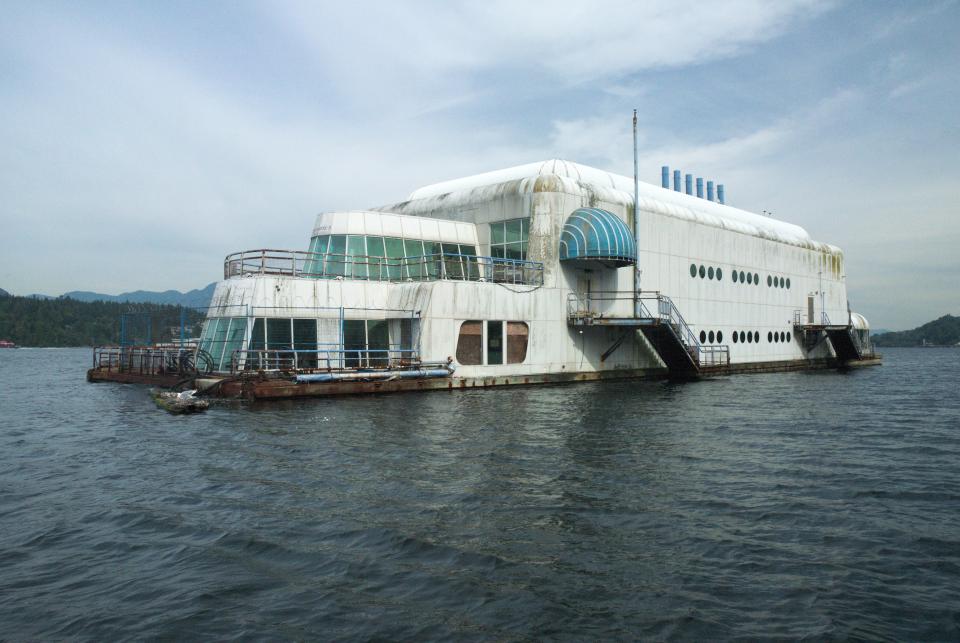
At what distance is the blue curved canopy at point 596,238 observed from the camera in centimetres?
3769

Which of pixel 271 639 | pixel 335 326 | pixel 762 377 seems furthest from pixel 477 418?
pixel 762 377

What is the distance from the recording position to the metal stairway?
38938mm

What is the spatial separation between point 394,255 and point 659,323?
1503 cm

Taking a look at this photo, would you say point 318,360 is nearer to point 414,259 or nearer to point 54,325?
point 414,259

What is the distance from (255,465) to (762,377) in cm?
3886

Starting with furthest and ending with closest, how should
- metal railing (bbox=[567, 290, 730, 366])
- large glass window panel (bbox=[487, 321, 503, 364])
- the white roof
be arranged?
1. the white roof
2. metal railing (bbox=[567, 290, 730, 366])
3. large glass window panel (bbox=[487, 321, 503, 364])

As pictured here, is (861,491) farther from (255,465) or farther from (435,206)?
(435,206)

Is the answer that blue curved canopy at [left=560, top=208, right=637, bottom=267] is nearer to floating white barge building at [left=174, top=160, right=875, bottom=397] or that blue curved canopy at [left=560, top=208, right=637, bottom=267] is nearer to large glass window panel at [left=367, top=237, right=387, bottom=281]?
floating white barge building at [left=174, top=160, right=875, bottom=397]

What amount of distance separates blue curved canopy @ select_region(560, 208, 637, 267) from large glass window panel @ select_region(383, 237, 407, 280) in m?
8.70

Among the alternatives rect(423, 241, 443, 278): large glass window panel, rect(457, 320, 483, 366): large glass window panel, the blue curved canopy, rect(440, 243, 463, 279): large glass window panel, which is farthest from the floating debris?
the blue curved canopy

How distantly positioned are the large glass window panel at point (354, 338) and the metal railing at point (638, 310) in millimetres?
11629

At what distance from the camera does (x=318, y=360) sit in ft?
101

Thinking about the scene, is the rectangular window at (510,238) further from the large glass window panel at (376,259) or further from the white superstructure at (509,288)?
the large glass window panel at (376,259)

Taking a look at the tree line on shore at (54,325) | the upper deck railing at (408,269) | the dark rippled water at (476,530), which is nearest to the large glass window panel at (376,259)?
the upper deck railing at (408,269)
